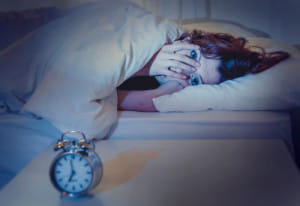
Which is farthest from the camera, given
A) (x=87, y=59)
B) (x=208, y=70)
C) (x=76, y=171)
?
(x=208, y=70)

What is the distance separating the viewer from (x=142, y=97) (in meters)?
1.00

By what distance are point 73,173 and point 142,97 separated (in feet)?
1.32

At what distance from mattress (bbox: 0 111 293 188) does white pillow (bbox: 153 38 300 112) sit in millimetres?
23

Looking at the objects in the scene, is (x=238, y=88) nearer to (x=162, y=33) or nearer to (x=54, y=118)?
(x=162, y=33)

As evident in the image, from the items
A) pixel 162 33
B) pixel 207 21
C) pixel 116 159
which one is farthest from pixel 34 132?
pixel 207 21

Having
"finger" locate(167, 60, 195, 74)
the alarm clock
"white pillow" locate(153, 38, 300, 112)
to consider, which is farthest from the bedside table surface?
"finger" locate(167, 60, 195, 74)

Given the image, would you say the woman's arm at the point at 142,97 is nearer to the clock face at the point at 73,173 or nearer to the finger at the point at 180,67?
the finger at the point at 180,67

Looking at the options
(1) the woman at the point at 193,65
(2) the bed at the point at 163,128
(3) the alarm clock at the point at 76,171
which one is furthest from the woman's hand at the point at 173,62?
(3) the alarm clock at the point at 76,171

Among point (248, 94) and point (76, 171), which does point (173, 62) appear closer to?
point (248, 94)

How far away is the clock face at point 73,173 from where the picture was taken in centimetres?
63

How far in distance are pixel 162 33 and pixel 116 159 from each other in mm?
415

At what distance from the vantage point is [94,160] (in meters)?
0.65

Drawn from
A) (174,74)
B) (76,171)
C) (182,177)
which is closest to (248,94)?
(174,74)

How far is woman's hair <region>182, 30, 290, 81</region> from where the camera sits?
97 cm
